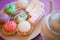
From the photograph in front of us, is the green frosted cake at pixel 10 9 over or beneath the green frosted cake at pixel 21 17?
over

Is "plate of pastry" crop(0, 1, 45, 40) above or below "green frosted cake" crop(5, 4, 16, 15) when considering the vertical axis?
below

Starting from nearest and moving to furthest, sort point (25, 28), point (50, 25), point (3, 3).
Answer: point (50, 25) < point (25, 28) < point (3, 3)

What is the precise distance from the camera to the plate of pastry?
70cm

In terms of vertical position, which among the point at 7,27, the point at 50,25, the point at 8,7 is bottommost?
the point at 50,25

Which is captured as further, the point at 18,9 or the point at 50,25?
the point at 18,9

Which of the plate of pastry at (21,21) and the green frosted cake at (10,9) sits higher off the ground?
the green frosted cake at (10,9)

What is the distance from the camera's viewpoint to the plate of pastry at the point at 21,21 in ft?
2.28

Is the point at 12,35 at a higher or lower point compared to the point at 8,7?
lower

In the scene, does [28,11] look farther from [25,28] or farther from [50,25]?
[50,25]

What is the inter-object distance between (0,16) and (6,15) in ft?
0.10

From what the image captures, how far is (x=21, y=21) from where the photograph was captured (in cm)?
72

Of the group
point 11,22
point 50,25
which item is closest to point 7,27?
point 11,22

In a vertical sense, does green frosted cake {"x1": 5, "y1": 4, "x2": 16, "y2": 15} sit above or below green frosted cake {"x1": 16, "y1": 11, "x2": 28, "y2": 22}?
above

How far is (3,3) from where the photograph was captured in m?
0.88
